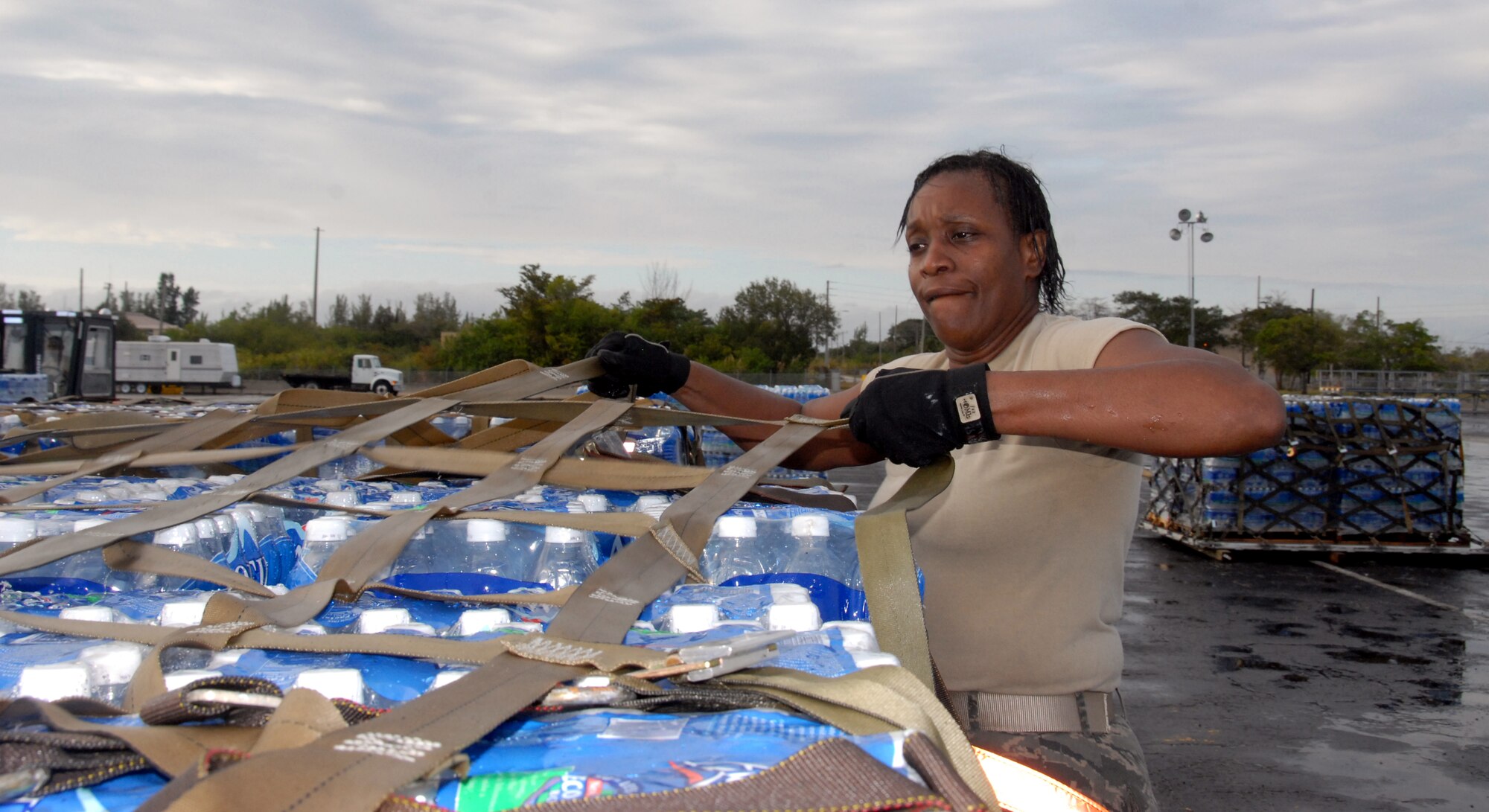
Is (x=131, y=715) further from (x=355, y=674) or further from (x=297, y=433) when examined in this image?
(x=297, y=433)

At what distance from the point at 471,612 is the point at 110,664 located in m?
0.44

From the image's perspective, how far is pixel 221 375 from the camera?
5078cm

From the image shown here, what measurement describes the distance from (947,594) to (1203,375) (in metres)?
0.79

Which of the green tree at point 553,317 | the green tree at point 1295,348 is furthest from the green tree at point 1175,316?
the green tree at point 553,317

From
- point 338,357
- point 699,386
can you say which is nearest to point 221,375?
point 338,357

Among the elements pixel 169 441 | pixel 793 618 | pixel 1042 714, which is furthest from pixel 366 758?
pixel 169 441

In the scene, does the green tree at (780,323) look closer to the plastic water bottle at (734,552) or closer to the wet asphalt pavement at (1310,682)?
the wet asphalt pavement at (1310,682)

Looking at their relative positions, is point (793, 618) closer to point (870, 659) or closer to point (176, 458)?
point (870, 659)

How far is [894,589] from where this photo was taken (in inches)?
66.6

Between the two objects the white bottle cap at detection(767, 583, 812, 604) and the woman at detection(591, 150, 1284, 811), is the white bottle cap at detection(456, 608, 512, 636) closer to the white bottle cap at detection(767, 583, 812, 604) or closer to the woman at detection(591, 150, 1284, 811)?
the white bottle cap at detection(767, 583, 812, 604)

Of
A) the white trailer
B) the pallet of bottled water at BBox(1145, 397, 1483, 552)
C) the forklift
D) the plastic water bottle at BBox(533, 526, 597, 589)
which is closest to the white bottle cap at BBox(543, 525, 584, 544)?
the plastic water bottle at BBox(533, 526, 597, 589)

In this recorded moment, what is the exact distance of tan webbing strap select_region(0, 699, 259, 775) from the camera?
1.02 metres

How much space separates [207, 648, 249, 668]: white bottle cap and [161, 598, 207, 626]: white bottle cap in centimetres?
19

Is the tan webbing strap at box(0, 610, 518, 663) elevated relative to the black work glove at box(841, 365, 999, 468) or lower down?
lower down
